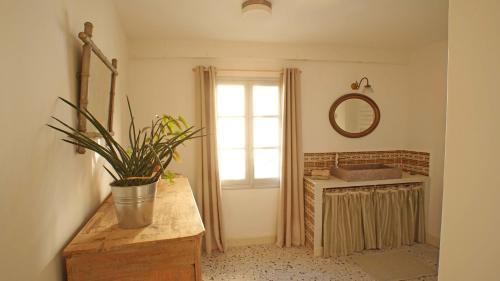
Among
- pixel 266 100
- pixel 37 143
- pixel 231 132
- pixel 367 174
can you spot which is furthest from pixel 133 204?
pixel 367 174

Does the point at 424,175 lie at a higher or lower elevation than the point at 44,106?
lower

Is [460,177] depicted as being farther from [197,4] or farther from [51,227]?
[197,4]

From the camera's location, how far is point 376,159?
307 centimetres

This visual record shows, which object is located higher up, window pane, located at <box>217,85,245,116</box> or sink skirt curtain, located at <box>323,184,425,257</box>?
window pane, located at <box>217,85,245,116</box>

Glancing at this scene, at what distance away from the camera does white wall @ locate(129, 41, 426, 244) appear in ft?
8.37

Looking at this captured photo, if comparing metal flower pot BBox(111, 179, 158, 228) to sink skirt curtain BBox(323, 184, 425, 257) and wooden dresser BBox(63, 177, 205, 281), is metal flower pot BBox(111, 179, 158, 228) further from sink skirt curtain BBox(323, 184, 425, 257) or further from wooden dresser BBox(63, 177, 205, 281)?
sink skirt curtain BBox(323, 184, 425, 257)

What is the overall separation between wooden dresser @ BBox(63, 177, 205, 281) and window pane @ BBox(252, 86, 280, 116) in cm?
190

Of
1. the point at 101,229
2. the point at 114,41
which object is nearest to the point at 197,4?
the point at 114,41

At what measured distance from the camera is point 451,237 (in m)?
0.65

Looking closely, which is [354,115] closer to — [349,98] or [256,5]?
[349,98]

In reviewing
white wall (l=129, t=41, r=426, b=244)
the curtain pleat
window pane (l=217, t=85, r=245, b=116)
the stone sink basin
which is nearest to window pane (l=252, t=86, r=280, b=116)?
window pane (l=217, t=85, r=245, b=116)

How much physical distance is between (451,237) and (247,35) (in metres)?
2.31

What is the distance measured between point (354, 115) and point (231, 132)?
1.51 meters

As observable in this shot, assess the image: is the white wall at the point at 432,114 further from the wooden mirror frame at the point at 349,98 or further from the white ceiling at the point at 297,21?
the wooden mirror frame at the point at 349,98
